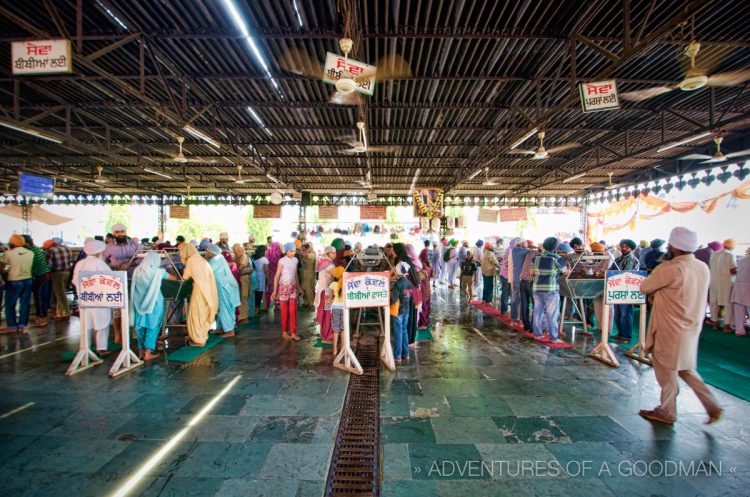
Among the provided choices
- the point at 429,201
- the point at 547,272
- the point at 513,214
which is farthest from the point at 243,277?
the point at 513,214

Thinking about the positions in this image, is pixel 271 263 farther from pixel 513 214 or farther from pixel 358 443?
pixel 513 214

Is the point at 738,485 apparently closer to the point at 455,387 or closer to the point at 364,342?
the point at 455,387

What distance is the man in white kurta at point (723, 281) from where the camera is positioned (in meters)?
6.32

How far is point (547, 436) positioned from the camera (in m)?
2.86

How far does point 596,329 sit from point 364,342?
457 centimetres

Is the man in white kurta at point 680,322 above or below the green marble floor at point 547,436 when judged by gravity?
above

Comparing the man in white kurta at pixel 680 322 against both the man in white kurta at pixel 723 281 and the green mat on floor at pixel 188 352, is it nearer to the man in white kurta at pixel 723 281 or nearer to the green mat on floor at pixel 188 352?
the man in white kurta at pixel 723 281

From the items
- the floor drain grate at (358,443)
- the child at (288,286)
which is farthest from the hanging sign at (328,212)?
the floor drain grate at (358,443)

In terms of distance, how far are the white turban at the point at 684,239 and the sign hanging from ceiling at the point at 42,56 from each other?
769 centimetres

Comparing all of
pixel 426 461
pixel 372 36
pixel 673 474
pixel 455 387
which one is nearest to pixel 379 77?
pixel 372 36

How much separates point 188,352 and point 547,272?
19.6 ft

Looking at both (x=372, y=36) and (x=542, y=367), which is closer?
(x=542, y=367)

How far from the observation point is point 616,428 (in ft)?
9.81

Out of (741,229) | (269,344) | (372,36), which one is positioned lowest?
(269,344)
